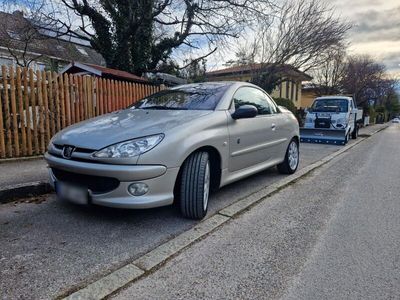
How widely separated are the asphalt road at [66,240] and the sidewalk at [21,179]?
0.65 feet

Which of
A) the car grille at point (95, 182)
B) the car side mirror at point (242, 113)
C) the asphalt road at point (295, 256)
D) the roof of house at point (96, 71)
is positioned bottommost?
the asphalt road at point (295, 256)

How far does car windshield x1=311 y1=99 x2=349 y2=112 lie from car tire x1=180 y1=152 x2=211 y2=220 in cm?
1129

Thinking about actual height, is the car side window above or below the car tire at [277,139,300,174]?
above

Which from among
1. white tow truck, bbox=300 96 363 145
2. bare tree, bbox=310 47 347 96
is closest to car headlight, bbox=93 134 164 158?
white tow truck, bbox=300 96 363 145

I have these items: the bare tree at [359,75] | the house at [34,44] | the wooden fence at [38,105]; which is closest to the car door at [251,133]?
the wooden fence at [38,105]

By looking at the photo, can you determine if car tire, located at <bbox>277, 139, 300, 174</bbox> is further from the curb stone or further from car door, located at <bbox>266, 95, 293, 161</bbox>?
the curb stone

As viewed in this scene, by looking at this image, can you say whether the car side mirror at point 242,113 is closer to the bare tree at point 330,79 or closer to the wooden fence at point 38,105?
the wooden fence at point 38,105

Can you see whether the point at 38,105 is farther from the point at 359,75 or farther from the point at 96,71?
the point at 359,75

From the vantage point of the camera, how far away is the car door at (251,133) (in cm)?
404

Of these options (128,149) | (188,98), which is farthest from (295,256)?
(188,98)

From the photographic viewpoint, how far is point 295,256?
9.23 feet

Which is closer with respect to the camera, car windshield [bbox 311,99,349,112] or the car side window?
the car side window

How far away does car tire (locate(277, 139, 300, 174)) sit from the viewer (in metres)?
5.85

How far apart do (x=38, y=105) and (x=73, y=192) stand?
4065mm
